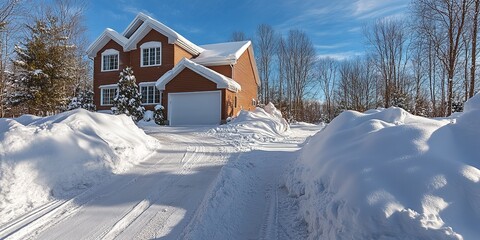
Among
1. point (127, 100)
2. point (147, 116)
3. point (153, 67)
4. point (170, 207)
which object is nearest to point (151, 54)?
point (153, 67)

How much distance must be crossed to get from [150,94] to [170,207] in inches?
725

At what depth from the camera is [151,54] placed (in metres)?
21.9

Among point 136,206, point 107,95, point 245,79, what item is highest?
point 245,79

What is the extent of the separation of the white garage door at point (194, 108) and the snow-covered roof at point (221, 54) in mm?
4023

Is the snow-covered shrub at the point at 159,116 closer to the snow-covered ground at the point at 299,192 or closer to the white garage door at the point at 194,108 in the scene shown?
the white garage door at the point at 194,108

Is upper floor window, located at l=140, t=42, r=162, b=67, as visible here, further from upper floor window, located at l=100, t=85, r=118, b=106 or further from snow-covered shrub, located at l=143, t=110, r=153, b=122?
snow-covered shrub, located at l=143, t=110, r=153, b=122

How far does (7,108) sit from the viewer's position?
75.0ft

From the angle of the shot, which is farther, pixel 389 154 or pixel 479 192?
pixel 389 154

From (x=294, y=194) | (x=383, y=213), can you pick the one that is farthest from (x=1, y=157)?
(x=383, y=213)

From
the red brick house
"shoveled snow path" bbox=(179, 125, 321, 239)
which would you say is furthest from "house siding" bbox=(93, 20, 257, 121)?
"shoveled snow path" bbox=(179, 125, 321, 239)

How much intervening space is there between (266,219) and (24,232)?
3.25 meters

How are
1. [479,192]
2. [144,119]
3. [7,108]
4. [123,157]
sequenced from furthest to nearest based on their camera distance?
[7,108] → [144,119] → [123,157] → [479,192]

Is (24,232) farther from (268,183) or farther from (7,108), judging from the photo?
(7,108)

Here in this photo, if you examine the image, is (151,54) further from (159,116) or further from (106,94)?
(159,116)
